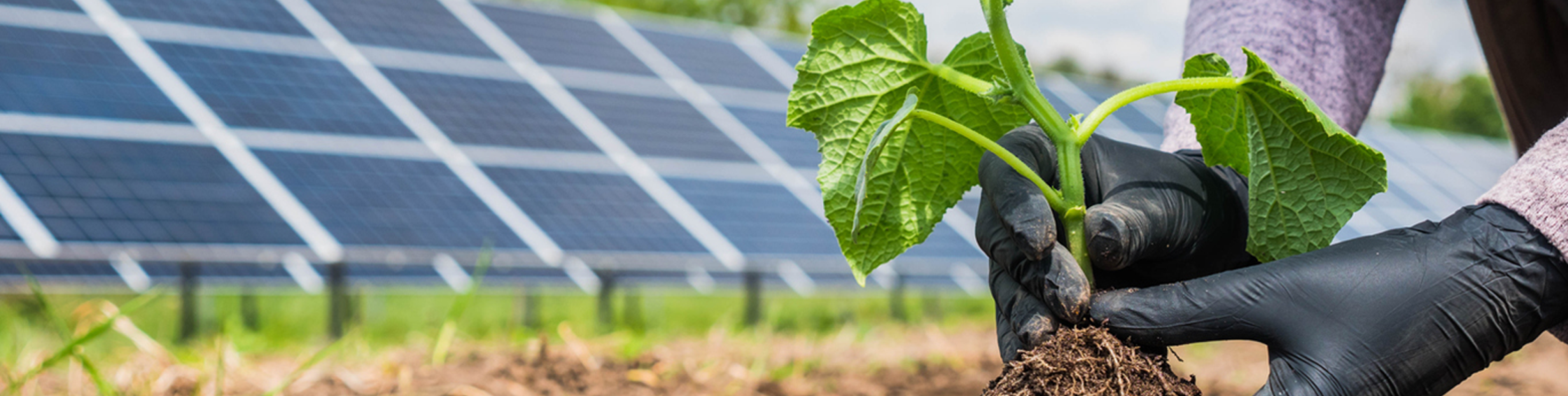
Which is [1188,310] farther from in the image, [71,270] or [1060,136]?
[71,270]

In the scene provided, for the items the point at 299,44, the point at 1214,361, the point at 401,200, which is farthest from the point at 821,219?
the point at 299,44

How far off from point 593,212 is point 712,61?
9.84ft

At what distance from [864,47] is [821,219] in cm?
483

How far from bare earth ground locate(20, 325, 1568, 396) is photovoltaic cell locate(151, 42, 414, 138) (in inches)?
119

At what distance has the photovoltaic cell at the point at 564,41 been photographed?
704cm

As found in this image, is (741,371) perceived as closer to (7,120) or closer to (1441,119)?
(7,120)

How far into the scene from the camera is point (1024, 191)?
1211 millimetres

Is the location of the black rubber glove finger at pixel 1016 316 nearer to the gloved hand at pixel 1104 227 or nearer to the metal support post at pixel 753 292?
the gloved hand at pixel 1104 227

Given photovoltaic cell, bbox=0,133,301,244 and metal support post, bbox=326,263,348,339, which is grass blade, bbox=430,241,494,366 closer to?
metal support post, bbox=326,263,348,339

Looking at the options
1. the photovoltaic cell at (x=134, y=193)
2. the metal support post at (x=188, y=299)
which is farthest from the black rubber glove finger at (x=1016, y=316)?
the photovoltaic cell at (x=134, y=193)

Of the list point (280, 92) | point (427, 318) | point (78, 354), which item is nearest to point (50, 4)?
point (280, 92)

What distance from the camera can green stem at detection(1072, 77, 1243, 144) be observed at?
121cm

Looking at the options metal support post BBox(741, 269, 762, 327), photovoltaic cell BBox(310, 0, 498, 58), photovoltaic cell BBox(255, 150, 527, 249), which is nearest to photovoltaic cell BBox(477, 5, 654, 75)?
photovoltaic cell BBox(310, 0, 498, 58)

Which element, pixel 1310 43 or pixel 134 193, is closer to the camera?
pixel 1310 43
